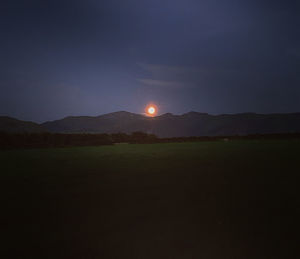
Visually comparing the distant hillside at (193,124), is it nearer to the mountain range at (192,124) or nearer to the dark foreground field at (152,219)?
the mountain range at (192,124)

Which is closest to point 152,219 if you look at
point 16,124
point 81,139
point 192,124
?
point 81,139

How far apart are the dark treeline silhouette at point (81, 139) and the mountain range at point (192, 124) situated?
168 feet

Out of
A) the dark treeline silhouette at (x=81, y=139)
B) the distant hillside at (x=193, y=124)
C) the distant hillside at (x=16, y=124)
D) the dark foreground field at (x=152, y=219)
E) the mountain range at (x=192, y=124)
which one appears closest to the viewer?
the dark foreground field at (x=152, y=219)

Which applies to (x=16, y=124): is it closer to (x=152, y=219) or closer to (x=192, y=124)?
(x=192, y=124)

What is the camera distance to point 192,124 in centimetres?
9694

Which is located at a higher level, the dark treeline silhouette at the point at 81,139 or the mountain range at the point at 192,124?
the mountain range at the point at 192,124

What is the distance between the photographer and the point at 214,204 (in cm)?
424

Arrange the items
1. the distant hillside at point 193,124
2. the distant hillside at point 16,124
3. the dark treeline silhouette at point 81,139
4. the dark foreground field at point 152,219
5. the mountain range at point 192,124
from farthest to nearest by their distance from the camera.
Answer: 1. the distant hillside at point 193,124
2. the mountain range at point 192,124
3. the distant hillside at point 16,124
4. the dark treeline silhouette at point 81,139
5. the dark foreground field at point 152,219

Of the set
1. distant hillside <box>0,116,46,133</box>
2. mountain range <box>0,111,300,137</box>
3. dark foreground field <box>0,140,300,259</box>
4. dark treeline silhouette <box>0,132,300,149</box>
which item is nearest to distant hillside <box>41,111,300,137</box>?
mountain range <box>0,111,300,137</box>

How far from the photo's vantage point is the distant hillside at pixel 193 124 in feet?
278

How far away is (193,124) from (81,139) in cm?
7729

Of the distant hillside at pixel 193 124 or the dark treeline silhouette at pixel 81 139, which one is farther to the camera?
the distant hillside at pixel 193 124

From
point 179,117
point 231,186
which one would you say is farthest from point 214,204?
point 179,117

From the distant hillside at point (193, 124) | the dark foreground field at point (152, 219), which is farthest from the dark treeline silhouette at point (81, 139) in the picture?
the distant hillside at point (193, 124)
